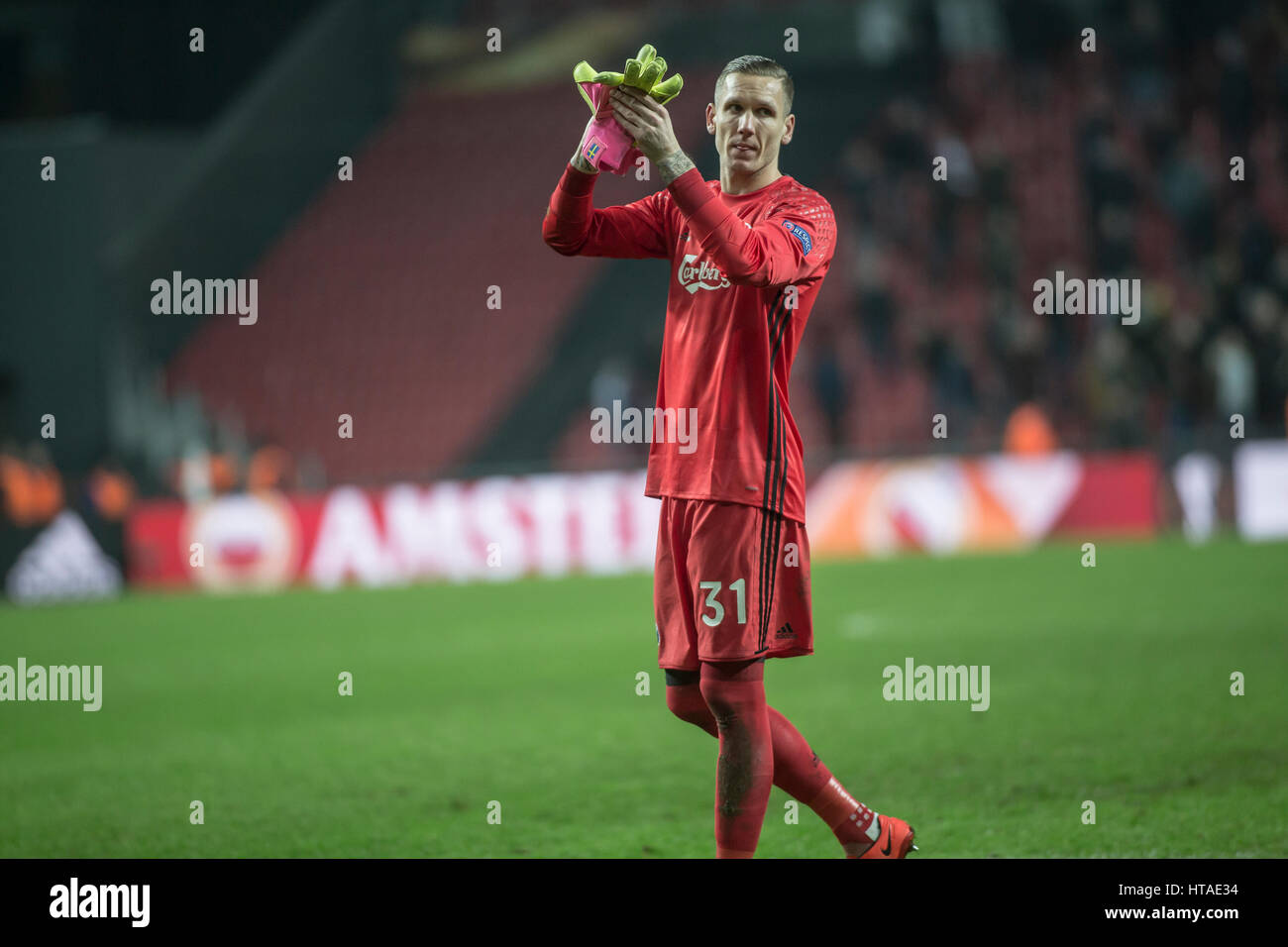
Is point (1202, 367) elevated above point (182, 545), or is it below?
above

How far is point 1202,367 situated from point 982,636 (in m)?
8.91

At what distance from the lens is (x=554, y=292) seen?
2434 cm

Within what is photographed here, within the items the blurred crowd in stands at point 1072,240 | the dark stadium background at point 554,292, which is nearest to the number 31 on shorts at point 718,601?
the dark stadium background at point 554,292

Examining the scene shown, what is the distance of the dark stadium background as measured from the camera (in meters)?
16.8

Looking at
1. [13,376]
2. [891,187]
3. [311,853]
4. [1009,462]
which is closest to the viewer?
[311,853]

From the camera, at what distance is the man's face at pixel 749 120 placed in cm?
427

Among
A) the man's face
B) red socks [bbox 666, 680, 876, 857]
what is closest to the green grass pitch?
red socks [bbox 666, 680, 876, 857]

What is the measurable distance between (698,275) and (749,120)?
1.41ft

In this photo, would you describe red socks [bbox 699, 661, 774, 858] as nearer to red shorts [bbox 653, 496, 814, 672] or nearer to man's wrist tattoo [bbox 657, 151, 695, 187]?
red shorts [bbox 653, 496, 814, 672]

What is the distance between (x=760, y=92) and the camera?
4262 mm

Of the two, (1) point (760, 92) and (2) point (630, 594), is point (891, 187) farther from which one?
(1) point (760, 92)

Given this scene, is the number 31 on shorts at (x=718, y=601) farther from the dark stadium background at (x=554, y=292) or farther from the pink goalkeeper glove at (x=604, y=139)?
the dark stadium background at (x=554, y=292)

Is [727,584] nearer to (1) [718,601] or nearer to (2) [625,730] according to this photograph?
(1) [718,601]
